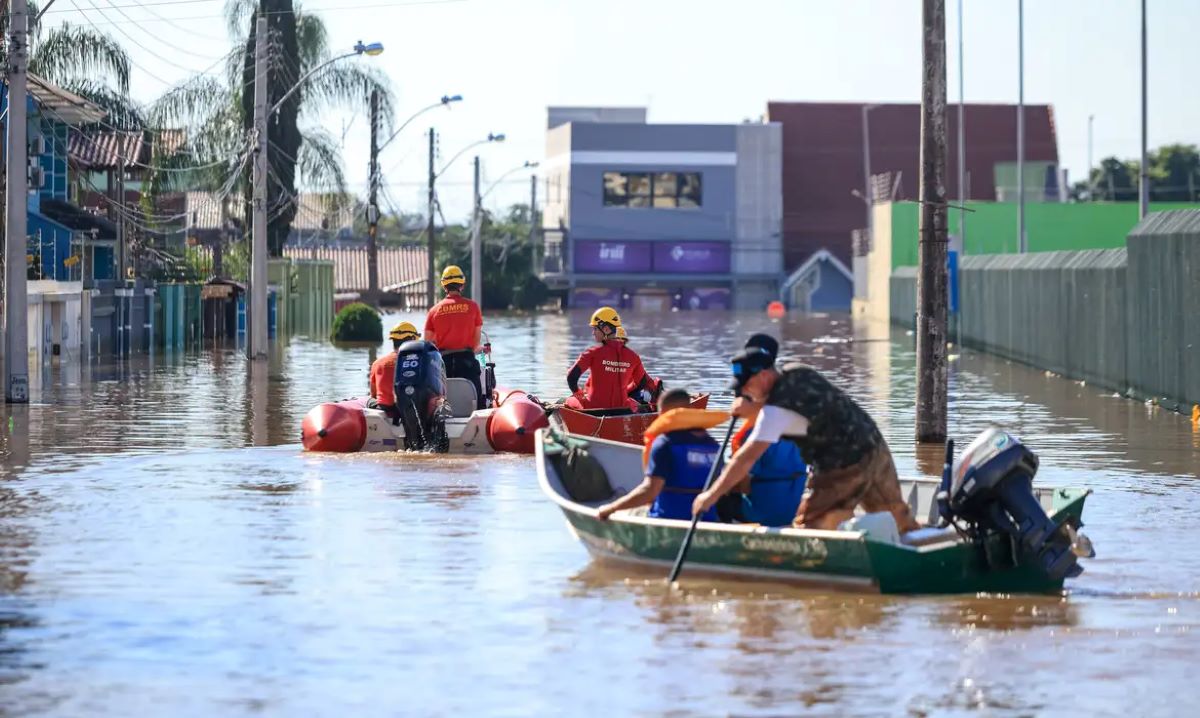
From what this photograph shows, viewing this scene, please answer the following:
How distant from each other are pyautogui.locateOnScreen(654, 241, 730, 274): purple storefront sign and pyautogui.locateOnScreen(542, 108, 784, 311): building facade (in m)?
0.05

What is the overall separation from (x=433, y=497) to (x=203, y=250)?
57.0 metres

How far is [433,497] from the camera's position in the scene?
60.0 feet

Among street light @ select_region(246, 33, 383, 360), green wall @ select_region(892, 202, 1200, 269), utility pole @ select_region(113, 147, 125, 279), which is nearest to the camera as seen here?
street light @ select_region(246, 33, 383, 360)

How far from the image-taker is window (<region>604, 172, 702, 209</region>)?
382ft

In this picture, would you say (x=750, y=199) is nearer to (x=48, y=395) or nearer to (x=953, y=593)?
(x=48, y=395)

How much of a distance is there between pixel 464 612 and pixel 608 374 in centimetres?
957

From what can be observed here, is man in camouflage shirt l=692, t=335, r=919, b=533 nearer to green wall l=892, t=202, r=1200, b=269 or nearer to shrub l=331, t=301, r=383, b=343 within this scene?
shrub l=331, t=301, r=383, b=343

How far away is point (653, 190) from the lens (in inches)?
4592

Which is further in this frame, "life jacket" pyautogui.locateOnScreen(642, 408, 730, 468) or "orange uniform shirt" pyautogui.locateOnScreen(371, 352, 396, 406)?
"orange uniform shirt" pyautogui.locateOnScreen(371, 352, 396, 406)

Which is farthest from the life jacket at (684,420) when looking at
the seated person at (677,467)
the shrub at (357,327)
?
the shrub at (357,327)

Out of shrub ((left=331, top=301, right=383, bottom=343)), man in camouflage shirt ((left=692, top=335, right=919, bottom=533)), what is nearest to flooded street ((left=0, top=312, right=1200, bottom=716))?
man in camouflage shirt ((left=692, top=335, right=919, bottom=533))

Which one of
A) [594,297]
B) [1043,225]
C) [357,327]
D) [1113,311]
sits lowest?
[357,327]

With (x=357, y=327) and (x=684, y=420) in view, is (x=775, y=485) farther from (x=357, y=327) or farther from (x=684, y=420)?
(x=357, y=327)

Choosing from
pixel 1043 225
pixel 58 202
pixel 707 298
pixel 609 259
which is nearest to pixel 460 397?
pixel 58 202
